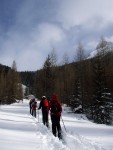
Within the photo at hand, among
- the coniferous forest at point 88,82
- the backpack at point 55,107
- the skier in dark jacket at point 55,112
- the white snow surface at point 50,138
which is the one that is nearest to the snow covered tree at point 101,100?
the coniferous forest at point 88,82

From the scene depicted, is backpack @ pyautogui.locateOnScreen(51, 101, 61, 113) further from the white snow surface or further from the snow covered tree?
the snow covered tree

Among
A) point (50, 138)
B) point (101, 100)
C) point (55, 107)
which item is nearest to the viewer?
point (50, 138)

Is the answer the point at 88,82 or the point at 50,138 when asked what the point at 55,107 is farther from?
the point at 88,82

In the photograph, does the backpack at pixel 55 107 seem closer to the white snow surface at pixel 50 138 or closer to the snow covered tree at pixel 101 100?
the white snow surface at pixel 50 138

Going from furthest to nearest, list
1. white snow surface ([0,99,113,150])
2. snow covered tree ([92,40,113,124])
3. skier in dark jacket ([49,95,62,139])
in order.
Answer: snow covered tree ([92,40,113,124]), skier in dark jacket ([49,95,62,139]), white snow surface ([0,99,113,150])

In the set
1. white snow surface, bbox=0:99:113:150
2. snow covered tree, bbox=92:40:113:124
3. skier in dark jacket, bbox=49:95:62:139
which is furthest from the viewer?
snow covered tree, bbox=92:40:113:124

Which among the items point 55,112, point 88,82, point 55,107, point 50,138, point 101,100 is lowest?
point 50,138

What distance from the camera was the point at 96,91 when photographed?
35562 mm

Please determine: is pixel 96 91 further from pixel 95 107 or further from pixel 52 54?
pixel 52 54

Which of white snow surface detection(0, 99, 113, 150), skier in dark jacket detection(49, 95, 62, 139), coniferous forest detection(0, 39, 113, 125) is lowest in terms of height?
white snow surface detection(0, 99, 113, 150)

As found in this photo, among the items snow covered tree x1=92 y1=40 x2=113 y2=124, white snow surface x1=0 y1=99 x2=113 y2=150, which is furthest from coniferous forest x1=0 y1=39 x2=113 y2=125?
white snow surface x1=0 y1=99 x2=113 y2=150

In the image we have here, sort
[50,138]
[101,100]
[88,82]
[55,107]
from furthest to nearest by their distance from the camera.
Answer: [88,82]
[101,100]
[55,107]
[50,138]

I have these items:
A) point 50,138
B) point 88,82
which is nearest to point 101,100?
point 88,82

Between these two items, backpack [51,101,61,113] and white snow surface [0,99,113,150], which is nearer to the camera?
white snow surface [0,99,113,150]
